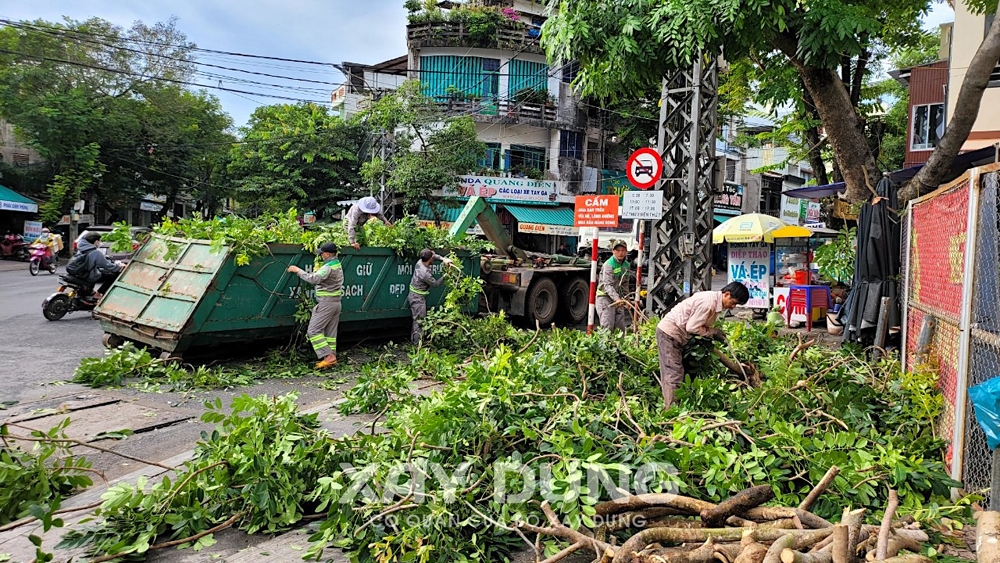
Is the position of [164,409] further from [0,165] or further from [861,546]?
[0,165]

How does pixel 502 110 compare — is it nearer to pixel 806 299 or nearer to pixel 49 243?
pixel 49 243

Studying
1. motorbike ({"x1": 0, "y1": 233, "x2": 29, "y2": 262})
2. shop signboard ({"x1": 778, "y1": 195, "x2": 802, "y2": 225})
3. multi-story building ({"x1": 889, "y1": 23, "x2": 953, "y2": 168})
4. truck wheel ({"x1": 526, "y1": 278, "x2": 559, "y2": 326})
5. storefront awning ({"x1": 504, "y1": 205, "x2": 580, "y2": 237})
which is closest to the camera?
truck wheel ({"x1": 526, "y1": 278, "x2": 559, "y2": 326})

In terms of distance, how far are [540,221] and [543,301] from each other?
15.9 metres

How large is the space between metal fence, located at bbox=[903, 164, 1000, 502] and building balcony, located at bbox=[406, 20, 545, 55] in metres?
25.0

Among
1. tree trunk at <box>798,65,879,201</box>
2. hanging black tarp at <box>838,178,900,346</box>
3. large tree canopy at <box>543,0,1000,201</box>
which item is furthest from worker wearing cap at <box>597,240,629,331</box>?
hanging black tarp at <box>838,178,900,346</box>

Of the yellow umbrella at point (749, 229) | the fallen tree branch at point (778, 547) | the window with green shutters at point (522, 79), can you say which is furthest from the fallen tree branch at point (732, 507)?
the window with green shutters at point (522, 79)

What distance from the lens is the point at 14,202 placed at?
25.9 meters

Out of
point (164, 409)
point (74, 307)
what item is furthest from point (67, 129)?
point (164, 409)

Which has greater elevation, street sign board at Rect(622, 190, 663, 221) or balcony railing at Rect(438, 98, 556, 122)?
balcony railing at Rect(438, 98, 556, 122)

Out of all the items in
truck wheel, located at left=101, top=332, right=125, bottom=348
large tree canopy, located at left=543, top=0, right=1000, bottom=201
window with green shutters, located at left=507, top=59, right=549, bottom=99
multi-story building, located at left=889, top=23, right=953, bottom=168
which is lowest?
truck wheel, located at left=101, top=332, right=125, bottom=348

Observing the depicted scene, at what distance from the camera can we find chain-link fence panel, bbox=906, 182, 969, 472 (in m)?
4.11

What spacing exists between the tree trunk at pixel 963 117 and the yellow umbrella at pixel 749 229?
27.5 feet

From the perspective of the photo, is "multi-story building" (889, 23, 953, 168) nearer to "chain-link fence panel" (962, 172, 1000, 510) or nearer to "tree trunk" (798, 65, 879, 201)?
"tree trunk" (798, 65, 879, 201)

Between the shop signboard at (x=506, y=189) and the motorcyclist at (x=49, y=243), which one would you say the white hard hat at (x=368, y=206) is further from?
the shop signboard at (x=506, y=189)
